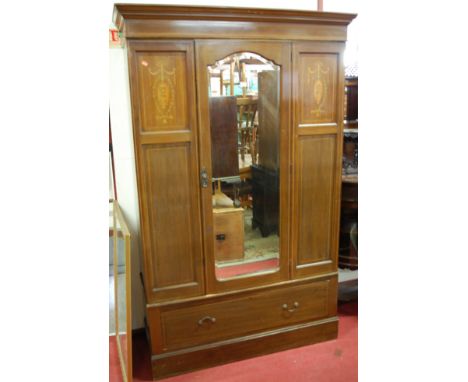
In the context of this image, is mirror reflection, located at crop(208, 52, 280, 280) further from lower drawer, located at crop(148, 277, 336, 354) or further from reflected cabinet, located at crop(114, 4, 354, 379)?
lower drawer, located at crop(148, 277, 336, 354)

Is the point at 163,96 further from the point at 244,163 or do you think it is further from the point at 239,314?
the point at 239,314

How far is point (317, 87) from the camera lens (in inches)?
77.3

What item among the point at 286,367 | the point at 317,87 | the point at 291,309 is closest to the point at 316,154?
the point at 317,87

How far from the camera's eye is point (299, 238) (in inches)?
84.0

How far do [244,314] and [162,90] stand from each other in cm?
126

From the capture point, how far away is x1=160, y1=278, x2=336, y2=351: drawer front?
201 centimetres

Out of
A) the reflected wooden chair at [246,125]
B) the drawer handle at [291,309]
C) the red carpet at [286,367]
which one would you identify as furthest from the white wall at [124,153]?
the drawer handle at [291,309]

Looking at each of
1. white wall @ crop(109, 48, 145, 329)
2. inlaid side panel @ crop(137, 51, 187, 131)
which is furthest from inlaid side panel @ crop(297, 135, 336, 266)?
white wall @ crop(109, 48, 145, 329)

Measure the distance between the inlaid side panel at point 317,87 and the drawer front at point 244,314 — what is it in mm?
958

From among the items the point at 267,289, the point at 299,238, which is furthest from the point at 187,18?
the point at 267,289

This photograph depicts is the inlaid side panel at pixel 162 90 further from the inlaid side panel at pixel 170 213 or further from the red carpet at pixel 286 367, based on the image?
the red carpet at pixel 286 367

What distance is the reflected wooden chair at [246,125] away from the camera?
1.94 metres

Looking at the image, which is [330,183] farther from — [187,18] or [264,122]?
[187,18]

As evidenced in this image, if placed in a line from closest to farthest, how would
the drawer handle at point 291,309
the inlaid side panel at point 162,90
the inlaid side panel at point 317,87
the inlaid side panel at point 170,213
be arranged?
the inlaid side panel at point 162,90 → the inlaid side panel at point 170,213 → the inlaid side panel at point 317,87 → the drawer handle at point 291,309
